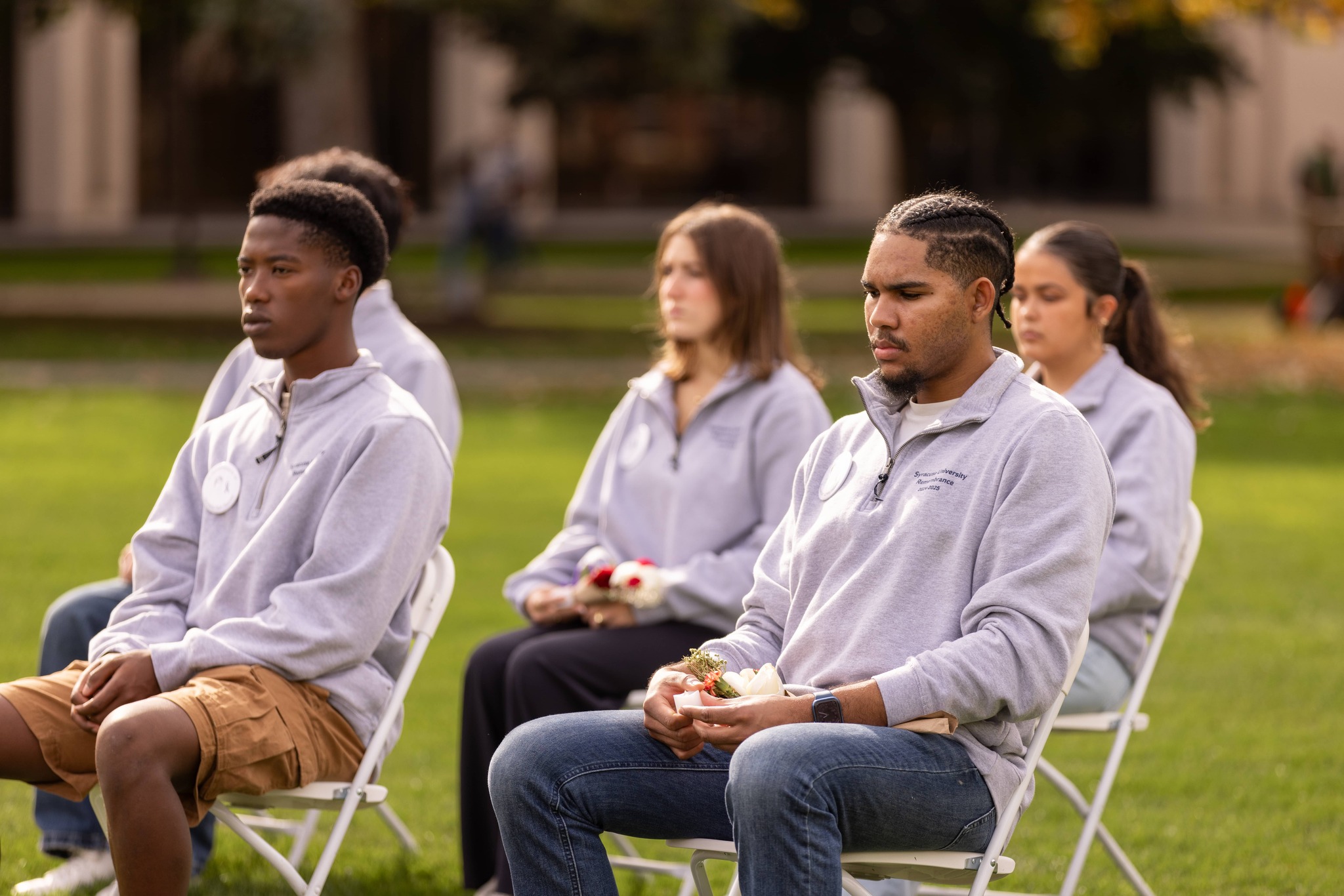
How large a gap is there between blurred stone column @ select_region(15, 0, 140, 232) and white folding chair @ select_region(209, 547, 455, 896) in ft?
122

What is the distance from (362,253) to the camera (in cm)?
432

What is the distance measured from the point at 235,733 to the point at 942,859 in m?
1.47

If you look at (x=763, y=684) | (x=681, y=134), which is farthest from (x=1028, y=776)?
(x=681, y=134)

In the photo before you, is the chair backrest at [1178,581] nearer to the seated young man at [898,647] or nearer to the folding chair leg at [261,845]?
the seated young man at [898,647]

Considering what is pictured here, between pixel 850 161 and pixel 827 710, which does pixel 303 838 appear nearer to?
pixel 827 710

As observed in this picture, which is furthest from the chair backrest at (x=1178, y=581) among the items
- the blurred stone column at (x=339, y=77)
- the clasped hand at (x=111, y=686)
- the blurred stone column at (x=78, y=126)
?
the blurred stone column at (x=78, y=126)

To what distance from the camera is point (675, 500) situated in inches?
196

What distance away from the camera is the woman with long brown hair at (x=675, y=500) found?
4.72m

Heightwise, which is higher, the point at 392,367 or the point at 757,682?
the point at 392,367

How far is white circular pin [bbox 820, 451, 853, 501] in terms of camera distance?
3695 millimetres

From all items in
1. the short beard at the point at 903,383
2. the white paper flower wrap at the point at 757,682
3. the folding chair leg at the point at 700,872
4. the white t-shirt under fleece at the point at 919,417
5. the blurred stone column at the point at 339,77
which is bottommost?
the folding chair leg at the point at 700,872

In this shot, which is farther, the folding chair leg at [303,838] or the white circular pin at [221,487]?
the folding chair leg at [303,838]

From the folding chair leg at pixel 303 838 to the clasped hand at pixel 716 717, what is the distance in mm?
1727

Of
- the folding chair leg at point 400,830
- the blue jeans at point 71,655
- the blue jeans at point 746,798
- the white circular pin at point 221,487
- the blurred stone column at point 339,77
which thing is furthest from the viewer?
the blurred stone column at point 339,77
